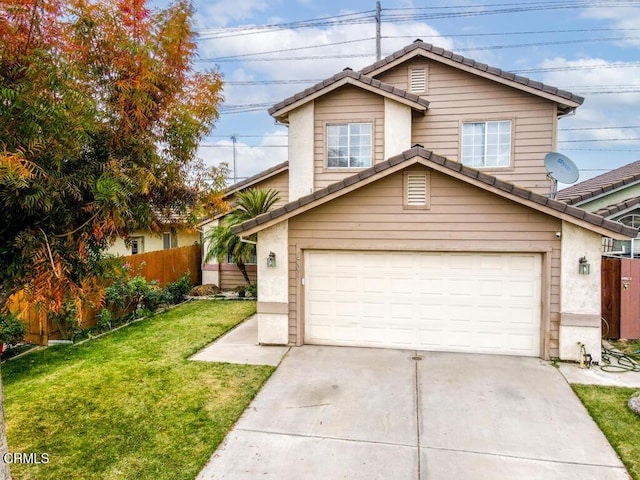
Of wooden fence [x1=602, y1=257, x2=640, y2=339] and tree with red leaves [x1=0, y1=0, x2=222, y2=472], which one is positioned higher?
tree with red leaves [x1=0, y1=0, x2=222, y2=472]

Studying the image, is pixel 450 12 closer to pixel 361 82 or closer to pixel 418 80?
pixel 418 80

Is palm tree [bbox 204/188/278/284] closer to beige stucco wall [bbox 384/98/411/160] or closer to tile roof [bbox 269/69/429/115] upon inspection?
tile roof [bbox 269/69/429/115]

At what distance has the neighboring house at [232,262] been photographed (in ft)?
49.9

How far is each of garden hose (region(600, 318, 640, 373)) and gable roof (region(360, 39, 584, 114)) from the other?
249 inches

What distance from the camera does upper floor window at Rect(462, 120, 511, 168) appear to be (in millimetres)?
11594

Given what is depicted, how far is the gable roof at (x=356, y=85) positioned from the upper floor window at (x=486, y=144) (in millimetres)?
1487

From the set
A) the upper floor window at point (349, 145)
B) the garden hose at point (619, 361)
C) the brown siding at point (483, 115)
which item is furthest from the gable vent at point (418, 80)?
the garden hose at point (619, 361)

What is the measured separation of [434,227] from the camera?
8.46 meters

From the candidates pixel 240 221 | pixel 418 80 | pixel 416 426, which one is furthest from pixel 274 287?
pixel 418 80

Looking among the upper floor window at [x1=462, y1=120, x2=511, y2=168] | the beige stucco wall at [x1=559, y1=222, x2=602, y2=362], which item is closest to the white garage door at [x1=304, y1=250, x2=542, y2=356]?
the beige stucco wall at [x1=559, y1=222, x2=602, y2=362]

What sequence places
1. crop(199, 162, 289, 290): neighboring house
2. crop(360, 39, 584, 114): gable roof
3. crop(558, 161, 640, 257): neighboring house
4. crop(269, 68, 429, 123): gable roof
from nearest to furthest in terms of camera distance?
crop(558, 161, 640, 257): neighboring house < crop(360, 39, 584, 114): gable roof < crop(269, 68, 429, 123): gable roof < crop(199, 162, 289, 290): neighboring house

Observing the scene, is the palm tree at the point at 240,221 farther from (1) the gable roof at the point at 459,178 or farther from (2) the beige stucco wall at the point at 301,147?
(1) the gable roof at the point at 459,178

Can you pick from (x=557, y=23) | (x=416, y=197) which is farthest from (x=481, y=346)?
(x=557, y=23)

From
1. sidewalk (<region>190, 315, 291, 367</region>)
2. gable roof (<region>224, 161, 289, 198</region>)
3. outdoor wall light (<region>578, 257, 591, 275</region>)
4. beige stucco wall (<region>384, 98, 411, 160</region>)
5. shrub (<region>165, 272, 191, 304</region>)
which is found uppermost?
beige stucco wall (<region>384, 98, 411, 160</region>)
